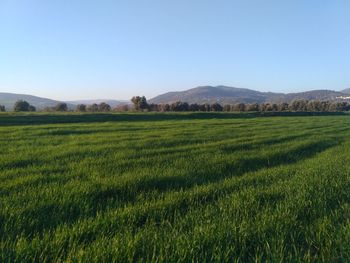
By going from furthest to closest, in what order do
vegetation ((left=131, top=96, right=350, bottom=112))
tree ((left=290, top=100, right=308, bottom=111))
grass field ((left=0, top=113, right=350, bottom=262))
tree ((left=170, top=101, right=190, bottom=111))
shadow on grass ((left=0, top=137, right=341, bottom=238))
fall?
tree ((left=290, top=100, right=308, bottom=111)), vegetation ((left=131, top=96, right=350, bottom=112)), tree ((left=170, top=101, right=190, bottom=111)), shadow on grass ((left=0, top=137, right=341, bottom=238)), grass field ((left=0, top=113, right=350, bottom=262))

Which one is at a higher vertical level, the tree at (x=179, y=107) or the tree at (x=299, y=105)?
the tree at (x=179, y=107)

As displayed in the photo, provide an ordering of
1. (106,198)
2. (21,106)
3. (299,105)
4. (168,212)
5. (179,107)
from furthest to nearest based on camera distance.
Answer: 1. (299,105)
2. (179,107)
3. (21,106)
4. (106,198)
5. (168,212)

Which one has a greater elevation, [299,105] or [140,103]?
[140,103]

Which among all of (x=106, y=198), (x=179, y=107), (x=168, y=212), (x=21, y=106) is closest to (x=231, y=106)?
(x=179, y=107)

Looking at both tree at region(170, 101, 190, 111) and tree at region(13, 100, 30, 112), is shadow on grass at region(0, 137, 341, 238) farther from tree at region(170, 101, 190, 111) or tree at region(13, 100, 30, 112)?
tree at region(170, 101, 190, 111)

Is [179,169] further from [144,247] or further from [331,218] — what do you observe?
[144,247]

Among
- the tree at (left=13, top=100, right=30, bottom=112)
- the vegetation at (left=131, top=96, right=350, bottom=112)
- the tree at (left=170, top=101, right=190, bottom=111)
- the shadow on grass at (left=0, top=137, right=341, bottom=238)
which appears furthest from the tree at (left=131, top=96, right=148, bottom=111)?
the shadow on grass at (left=0, top=137, right=341, bottom=238)

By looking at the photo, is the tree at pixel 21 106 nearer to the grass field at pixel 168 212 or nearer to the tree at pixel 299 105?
the grass field at pixel 168 212

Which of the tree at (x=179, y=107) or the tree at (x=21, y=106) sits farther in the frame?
the tree at (x=179, y=107)

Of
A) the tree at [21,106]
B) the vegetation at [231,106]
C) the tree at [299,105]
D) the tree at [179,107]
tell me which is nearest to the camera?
the tree at [21,106]

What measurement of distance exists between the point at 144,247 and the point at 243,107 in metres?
94.5

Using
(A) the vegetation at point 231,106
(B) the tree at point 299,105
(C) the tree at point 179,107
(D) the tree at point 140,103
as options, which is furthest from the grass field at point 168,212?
(B) the tree at point 299,105

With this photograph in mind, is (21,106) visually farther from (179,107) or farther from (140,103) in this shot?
(179,107)

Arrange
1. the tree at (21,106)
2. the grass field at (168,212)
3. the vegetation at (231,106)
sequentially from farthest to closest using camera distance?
1. the vegetation at (231,106)
2. the tree at (21,106)
3. the grass field at (168,212)
